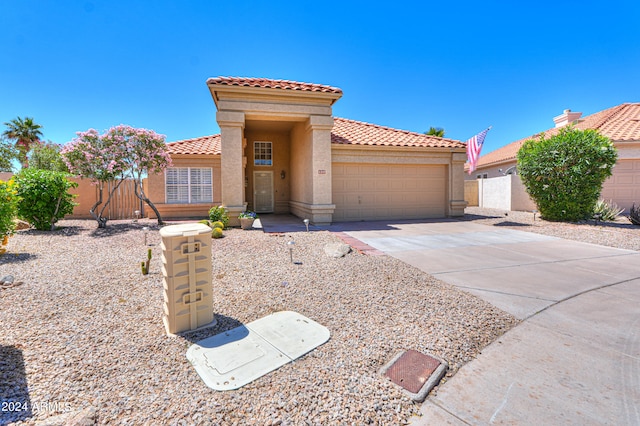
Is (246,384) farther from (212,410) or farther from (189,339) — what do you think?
(189,339)

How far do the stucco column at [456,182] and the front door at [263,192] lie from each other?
365 inches

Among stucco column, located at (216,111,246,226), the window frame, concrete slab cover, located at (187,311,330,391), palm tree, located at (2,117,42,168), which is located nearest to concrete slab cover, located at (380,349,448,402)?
concrete slab cover, located at (187,311,330,391)

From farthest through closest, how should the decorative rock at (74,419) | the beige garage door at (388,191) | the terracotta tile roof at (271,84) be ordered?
the beige garage door at (388,191), the terracotta tile roof at (271,84), the decorative rock at (74,419)

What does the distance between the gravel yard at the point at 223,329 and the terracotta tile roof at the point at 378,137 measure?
7708mm

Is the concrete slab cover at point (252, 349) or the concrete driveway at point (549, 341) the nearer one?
the concrete driveway at point (549, 341)

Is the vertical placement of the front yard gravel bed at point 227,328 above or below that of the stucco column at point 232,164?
below

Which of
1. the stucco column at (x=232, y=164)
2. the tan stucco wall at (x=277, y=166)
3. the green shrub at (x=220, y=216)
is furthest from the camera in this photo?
the tan stucco wall at (x=277, y=166)

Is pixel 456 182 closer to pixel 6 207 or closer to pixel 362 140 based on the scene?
pixel 362 140

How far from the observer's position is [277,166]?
16.4m

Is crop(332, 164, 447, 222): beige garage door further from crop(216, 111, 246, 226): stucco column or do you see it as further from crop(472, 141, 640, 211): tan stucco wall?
crop(472, 141, 640, 211): tan stucco wall

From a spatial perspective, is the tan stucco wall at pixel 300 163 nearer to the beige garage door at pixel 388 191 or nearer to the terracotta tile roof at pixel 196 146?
the beige garage door at pixel 388 191

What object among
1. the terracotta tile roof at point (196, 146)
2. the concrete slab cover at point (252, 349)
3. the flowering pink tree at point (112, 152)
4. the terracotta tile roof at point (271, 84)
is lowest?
the concrete slab cover at point (252, 349)

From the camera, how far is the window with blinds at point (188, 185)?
47.2ft

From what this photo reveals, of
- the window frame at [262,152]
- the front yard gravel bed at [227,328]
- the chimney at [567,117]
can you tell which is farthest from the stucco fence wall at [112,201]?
the chimney at [567,117]
